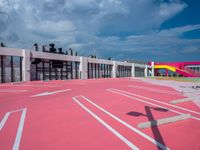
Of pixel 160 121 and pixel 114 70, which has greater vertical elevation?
pixel 114 70

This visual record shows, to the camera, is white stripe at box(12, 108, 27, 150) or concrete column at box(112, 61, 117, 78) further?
concrete column at box(112, 61, 117, 78)

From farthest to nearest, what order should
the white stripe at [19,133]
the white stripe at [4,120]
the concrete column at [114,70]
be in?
the concrete column at [114,70], the white stripe at [4,120], the white stripe at [19,133]

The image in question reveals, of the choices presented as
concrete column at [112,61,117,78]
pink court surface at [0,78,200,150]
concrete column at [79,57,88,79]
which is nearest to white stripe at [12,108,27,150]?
pink court surface at [0,78,200,150]

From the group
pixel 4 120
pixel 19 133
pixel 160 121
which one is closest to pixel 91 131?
pixel 19 133

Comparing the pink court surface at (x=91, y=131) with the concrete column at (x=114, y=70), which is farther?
the concrete column at (x=114, y=70)

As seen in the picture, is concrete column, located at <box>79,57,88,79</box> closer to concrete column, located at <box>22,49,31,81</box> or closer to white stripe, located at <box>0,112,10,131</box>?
concrete column, located at <box>22,49,31,81</box>

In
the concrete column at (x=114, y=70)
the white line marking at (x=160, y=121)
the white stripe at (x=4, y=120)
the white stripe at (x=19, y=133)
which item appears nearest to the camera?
the white stripe at (x=19, y=133)

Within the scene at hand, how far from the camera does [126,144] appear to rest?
12.2ft

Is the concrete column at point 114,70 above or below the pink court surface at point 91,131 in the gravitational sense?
above

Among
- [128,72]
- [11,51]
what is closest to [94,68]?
[128,72]

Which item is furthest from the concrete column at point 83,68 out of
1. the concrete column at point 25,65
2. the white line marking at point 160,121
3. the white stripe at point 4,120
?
the white line marking at point 160,121

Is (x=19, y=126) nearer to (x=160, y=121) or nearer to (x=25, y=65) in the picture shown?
(x=160, y=121)

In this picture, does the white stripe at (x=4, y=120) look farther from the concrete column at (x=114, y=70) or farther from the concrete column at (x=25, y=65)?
the concrete column at (x=114, y=70)

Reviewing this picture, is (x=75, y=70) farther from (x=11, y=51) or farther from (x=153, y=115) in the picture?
(x=153, y=115)
